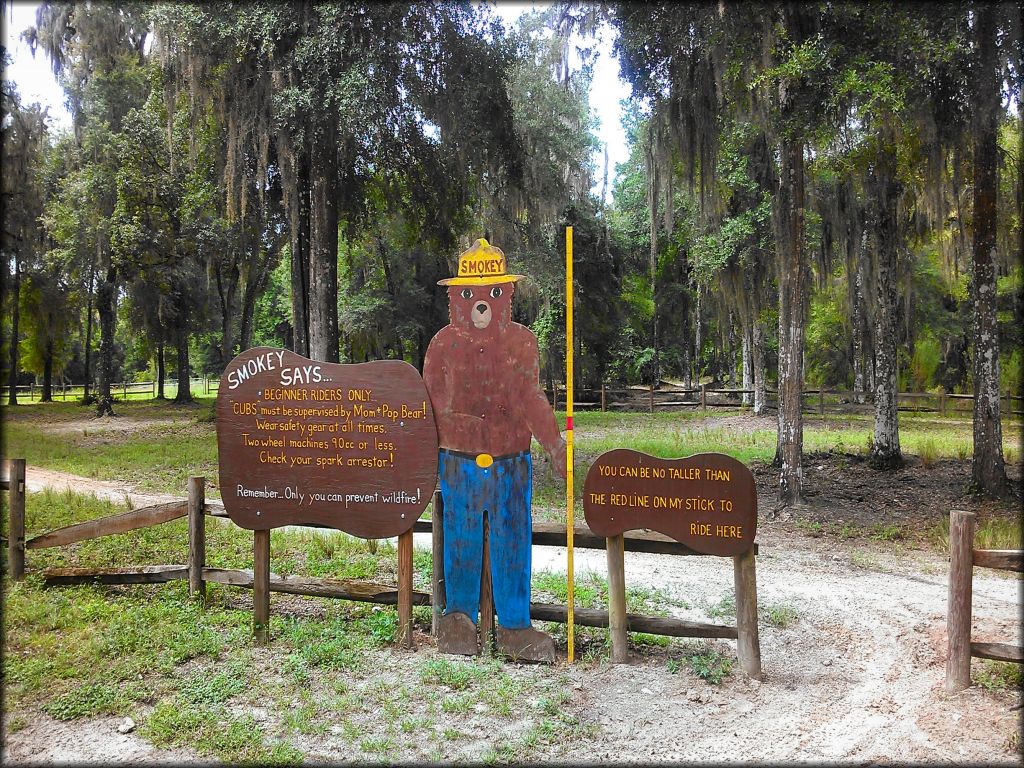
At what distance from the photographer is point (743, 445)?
16641 millimetres

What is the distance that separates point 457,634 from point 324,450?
1.82 meters

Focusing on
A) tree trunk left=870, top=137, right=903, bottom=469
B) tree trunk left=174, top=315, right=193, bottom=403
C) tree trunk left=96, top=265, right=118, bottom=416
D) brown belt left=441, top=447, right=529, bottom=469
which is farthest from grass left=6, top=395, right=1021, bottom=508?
brown belt left=441, top=447, right=529, bottom=469

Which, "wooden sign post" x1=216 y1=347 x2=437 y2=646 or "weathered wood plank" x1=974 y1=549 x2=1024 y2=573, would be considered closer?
"weathered wood plank" x1=974 y1=549 x2=1024 y2=573

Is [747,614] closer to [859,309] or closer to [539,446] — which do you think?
[539,446]

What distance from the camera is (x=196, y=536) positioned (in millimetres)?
6059

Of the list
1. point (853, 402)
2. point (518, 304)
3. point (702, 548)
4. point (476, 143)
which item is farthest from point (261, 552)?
point (853, 402)

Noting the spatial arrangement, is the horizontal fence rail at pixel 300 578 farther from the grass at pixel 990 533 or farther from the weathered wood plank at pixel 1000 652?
the grass at pixel 990 533

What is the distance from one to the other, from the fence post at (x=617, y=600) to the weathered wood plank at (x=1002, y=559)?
91.9 inches

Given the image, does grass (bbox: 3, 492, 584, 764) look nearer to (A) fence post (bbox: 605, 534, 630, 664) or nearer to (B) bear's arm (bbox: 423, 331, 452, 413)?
(A) fence post (bbox: 605, 534, 630, 664)

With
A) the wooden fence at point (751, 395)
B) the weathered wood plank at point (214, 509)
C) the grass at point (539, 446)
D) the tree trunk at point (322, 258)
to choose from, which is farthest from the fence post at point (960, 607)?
the wooden fence at point (751, 395)

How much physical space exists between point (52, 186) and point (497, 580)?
27.8 m

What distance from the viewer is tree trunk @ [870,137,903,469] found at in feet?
43.6

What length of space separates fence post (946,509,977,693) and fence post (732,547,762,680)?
1209 mm

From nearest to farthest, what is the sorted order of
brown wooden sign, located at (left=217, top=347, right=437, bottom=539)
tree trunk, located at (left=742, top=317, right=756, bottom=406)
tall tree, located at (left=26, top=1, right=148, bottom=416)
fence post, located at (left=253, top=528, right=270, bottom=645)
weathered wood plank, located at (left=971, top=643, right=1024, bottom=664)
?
weathered wood plank, located at (left=971, top=643, right=1024, bottom=664)
brown wooden sign, located at (left=217, top=347, right=437, bottom=539)
fence post, located at (left=253, top=528, right=270, bottom=645)
tall tree, located at (left=26, top=1, right=148, bottom=416)
tree trunk, located at (left=742, top=317, right=756, bottom=406)
